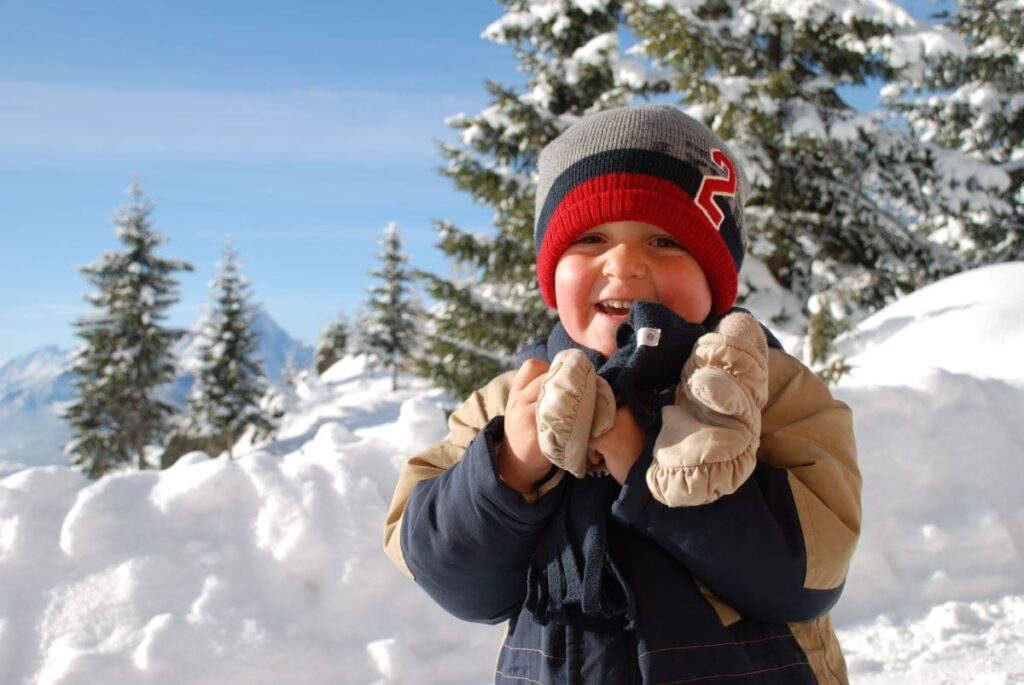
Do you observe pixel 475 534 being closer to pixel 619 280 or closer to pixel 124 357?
pixel 619 280

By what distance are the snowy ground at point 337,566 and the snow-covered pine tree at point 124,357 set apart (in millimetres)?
24667

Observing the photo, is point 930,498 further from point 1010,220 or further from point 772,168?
point 1010,220

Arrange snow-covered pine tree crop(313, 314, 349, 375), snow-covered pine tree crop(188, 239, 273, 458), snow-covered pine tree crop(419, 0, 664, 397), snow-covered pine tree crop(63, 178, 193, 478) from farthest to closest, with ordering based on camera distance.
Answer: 1. snow-covered pine tree crop(313, 314, 349, 375)
2. snow-covered pine tree crop(188, 239, 273, 458)
3. snow-covered pine tree crop(63, 178, 193, 478)
4. snow-covered pine tree crop(419, 0, 664, 397)

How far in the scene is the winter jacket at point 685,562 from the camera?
1216mm

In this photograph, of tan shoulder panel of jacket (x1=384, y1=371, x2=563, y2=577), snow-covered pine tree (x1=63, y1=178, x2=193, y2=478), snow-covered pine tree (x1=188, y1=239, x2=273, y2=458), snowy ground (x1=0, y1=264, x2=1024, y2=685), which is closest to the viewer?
tan shoulder panel of jacket (x1=384, y1=371, x2=563, y2=577)

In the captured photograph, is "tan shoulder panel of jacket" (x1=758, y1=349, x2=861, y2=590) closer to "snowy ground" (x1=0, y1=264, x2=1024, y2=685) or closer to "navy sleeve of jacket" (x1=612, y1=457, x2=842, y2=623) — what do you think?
"navy sleeve of jacket" (x1=612, y1=457, x2=842, y2=623)

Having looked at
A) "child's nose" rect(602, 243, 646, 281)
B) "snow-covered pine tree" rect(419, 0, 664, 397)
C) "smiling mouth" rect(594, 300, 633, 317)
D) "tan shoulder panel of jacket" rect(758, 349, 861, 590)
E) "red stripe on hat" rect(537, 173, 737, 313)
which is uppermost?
"snow-covered pine tree" rect(419, 0, 664, 397)

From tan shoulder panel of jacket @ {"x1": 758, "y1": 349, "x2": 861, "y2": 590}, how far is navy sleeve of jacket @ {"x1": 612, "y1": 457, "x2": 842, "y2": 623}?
0.03 meters

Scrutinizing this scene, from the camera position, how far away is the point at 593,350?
1453 mm

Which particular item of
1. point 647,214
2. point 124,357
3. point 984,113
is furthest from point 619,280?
point 124,357

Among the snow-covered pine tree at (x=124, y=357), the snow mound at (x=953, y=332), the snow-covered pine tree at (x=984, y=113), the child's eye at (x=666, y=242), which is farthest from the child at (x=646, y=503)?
the snow-covered pine tree at (x=124, y=357)

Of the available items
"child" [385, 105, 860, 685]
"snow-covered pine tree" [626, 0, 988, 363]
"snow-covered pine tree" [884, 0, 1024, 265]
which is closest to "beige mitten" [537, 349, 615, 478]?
"child" [385, 105, 860, 685]

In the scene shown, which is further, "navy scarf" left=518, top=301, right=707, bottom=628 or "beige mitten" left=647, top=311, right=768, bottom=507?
"navy scarf" left=518, top=301, right=707, bottom=628

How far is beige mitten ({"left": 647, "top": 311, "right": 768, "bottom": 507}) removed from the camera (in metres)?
1.10
